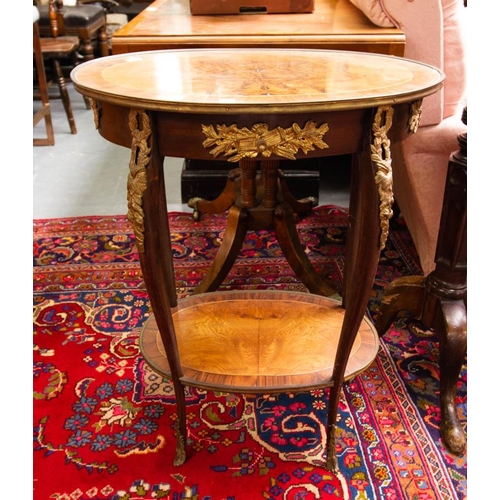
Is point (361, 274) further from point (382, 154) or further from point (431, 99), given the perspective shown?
point (431, 99)

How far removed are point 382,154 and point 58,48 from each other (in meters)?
3.71

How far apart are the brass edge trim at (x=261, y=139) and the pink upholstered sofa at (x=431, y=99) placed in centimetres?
92

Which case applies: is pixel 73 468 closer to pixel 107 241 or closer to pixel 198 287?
pixel 198 287

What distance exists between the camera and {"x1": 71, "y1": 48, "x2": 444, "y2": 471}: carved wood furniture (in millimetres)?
1105

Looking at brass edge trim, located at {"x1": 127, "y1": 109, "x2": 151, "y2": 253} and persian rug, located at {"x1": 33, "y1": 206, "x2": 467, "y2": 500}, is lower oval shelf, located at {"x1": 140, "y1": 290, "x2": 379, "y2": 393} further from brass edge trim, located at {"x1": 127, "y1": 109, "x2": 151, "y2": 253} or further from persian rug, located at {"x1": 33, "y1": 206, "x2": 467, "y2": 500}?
brass edge trim, located at {"x1": 127, "y1": 109, "x2": 151, "y2": 253}

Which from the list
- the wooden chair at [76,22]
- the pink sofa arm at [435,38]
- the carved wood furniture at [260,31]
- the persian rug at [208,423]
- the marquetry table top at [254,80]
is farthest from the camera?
the wooden chair at [76,22]

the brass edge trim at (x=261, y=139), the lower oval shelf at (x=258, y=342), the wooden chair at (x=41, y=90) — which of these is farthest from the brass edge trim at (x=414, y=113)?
the wooden chair at (x=41, y=90)

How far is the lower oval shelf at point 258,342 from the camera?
4.88ft

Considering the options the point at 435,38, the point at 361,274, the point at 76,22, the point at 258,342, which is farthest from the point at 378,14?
the point at 76,22

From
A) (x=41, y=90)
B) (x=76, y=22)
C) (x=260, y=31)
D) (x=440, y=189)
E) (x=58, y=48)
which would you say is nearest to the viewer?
(x=440, y=189)

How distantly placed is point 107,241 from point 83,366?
37.5 inches

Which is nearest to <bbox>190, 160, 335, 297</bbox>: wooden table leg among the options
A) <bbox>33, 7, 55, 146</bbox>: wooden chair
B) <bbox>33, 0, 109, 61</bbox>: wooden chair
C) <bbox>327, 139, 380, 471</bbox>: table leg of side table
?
<bbox>327, 139, 380, 471</bbox>: table leg of side table

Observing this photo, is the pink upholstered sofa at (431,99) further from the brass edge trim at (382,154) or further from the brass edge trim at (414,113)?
the brass edge trim at (382,154)

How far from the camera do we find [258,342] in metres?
1.66
